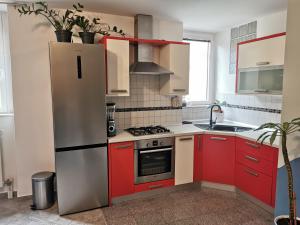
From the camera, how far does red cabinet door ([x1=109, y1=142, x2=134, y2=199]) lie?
2799 millimetres

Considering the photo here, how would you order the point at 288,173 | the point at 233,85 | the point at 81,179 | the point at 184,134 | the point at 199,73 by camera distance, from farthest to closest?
the point at 199,73, the point at 233,85, the point at 184,134, the point at 81,179, the point at 288,173

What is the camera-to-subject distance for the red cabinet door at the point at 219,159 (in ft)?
10.2

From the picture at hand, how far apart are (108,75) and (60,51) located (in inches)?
24.2

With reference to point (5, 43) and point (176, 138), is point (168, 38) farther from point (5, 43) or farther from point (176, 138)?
point (5, 43)

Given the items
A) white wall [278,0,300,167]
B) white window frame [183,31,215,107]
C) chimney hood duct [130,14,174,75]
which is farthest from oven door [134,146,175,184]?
white wall [278,0,300,167]

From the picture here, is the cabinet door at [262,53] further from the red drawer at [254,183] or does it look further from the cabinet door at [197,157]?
the red drawer at [254,183]

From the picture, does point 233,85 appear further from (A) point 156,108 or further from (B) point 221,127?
(A) point 156,108

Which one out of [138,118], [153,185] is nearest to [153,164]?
[153,185]

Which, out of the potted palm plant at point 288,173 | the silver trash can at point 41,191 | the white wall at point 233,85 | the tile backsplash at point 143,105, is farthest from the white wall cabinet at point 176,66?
the silver trash can at point 41,191

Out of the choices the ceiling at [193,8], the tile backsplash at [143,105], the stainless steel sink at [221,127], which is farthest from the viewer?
the stainless steel sink at [221,127]

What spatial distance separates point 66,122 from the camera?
8.33ft

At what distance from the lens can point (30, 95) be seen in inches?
114

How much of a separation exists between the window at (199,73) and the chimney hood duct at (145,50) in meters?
1.07

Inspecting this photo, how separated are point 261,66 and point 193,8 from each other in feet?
3.61
